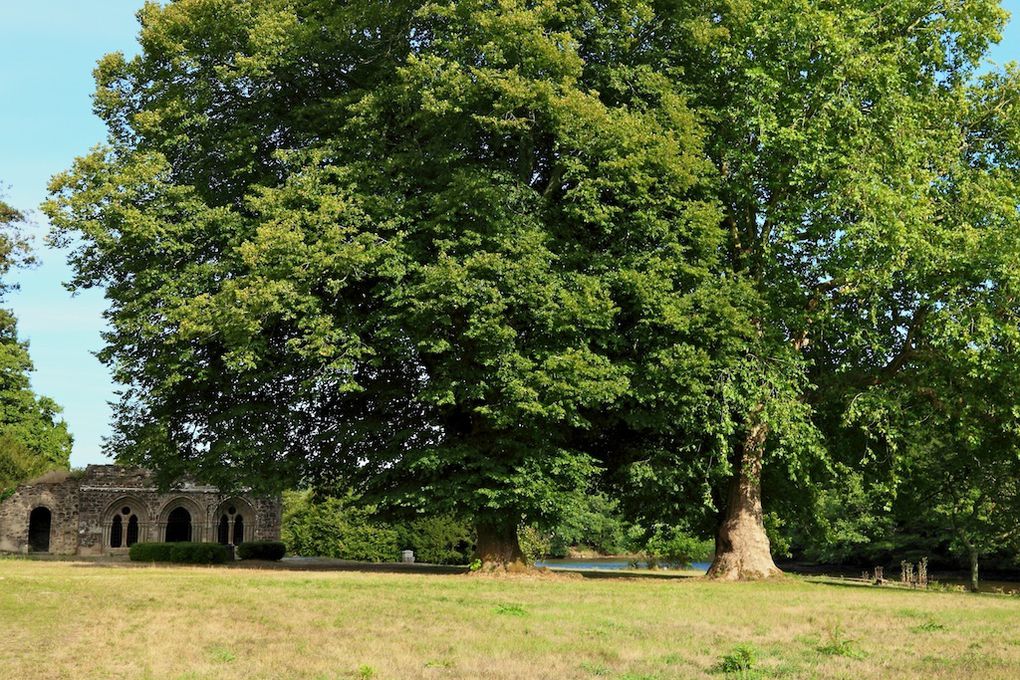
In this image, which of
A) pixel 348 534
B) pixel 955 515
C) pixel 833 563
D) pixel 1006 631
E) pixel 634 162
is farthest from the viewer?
pixel 833 563

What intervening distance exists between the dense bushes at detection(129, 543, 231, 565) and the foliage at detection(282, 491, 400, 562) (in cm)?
1117

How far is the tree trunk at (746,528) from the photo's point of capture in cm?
2609

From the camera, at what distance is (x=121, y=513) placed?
4366 cm

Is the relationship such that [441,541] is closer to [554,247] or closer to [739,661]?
[554,247]

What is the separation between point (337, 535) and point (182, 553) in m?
15.4

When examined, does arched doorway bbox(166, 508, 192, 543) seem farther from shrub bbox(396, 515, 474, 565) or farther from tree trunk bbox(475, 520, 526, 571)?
tree trunk bbox(475, 520, 526, 571)

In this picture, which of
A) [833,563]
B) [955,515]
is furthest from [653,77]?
[833,563]

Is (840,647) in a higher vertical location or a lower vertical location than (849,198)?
lower

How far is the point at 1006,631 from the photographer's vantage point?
14.4 metres

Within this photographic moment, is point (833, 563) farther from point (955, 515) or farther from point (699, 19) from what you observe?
point (699, 19)

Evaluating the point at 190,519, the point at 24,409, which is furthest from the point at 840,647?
the point at 24,409

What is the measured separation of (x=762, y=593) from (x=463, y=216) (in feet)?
35.7

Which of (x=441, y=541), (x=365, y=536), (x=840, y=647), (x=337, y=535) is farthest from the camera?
(x=337, y=535)

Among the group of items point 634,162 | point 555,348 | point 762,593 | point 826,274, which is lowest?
point 762,593
